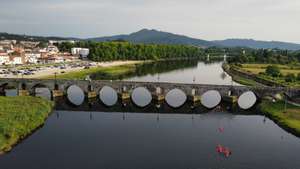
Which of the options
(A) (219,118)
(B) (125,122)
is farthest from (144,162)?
(A) (219,118)

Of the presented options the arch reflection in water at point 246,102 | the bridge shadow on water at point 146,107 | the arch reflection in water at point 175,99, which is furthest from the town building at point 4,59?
the arch reflection in water at point 246,102

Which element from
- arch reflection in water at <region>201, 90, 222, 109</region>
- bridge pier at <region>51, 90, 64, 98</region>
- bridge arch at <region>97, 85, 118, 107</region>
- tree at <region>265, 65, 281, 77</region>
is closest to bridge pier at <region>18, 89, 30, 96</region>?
bridge pier at <region>51, 90, 64, 98</region>

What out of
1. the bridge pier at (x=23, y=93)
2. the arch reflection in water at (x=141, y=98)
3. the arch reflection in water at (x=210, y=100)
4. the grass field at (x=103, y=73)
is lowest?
the arch reflection in water at (x=210, y=100)

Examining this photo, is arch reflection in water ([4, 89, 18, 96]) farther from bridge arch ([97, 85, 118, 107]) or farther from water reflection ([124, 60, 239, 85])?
water reflection ([124, 60, 239, 85])

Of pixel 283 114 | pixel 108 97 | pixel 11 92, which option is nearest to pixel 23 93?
pixel 11 92

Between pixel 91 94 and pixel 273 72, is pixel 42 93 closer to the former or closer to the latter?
pixel 91 94

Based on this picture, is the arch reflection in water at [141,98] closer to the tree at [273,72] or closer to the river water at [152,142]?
the river water at [152,142]
